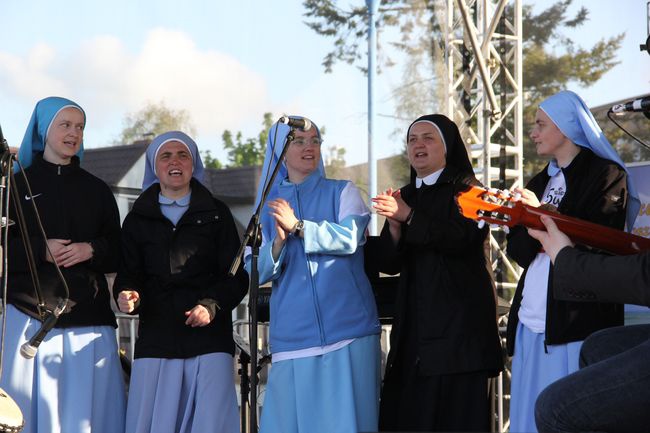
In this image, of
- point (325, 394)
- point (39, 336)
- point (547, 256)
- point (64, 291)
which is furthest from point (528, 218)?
point (64, 291)

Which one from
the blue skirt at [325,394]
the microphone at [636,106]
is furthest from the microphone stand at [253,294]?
the microphone at [636,106]

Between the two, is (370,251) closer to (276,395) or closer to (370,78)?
(276,395)

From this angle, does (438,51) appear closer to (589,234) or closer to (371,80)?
(371,80)

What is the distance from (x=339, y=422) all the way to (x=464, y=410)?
619mm

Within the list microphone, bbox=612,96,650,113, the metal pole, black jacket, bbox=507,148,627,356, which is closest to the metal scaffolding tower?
black jacket, bbox=507,148,627,356

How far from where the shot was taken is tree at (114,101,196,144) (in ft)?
50.2

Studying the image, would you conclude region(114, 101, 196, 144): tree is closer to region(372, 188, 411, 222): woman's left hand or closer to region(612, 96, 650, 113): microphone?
region(372, 188, 411, 222): woman's left hand

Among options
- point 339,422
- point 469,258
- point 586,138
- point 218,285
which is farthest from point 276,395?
point 586,138

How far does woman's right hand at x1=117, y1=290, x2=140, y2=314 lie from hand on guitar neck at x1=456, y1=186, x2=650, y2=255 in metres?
1.94

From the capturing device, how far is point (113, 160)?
45.2ft

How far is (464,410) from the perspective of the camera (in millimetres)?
4770

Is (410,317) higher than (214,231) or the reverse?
the reverse

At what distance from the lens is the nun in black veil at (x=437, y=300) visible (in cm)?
476

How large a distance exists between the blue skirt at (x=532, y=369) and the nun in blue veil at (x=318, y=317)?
2.39 ft
